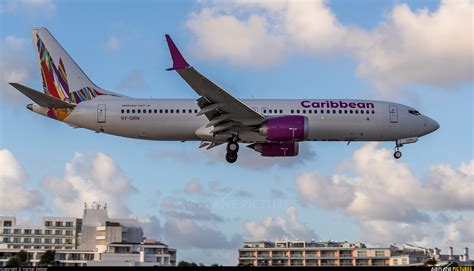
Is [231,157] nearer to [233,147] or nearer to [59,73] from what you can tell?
[233,147]

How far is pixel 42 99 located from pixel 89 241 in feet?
249

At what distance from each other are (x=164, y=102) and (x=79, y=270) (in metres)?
19.9

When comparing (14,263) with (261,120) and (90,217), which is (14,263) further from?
(90,217)

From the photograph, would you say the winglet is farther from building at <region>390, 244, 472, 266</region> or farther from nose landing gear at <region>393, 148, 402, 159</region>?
building at <region>390, 244, 472, 266</region>

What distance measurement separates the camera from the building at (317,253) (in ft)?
413

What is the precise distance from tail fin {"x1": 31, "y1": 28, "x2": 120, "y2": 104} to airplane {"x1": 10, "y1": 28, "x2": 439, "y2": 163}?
5.47 feet

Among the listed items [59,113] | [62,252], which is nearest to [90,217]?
[62,252]

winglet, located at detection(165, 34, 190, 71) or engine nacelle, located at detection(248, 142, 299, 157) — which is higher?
winglet, located at detection(165, 34, 190, 71)

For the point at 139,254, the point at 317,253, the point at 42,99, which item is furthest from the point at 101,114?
the point at 317,253

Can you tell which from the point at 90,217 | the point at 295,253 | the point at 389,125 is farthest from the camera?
the point at 295,253

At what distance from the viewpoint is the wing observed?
181 feet

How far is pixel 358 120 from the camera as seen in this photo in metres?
60.0

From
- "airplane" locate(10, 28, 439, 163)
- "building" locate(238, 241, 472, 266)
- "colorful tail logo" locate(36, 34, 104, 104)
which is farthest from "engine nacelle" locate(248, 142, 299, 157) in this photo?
"building" locate(238, 241, 472, 266)

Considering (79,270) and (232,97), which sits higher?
(232,97)
